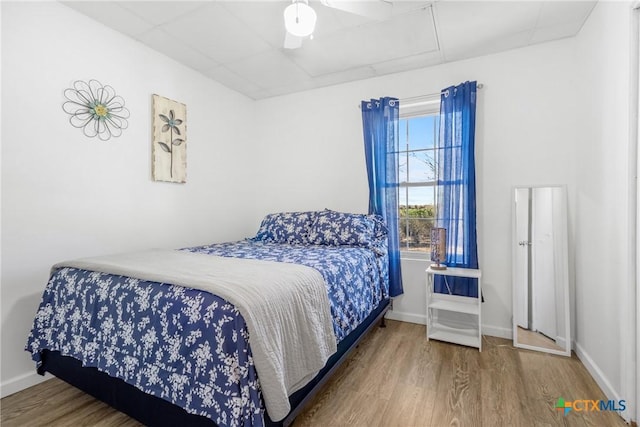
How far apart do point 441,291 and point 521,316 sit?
65 centimetres

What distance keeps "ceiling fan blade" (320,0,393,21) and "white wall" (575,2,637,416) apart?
51.6 inches

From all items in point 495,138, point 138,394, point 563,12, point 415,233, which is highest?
point 563,12

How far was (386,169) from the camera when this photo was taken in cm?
301

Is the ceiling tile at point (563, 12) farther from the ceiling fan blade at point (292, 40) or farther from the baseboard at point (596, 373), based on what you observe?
the baseboard at point (596, 373)

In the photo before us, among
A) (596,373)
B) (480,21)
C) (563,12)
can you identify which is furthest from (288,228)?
(563,12)

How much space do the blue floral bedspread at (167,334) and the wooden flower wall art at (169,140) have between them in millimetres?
1239

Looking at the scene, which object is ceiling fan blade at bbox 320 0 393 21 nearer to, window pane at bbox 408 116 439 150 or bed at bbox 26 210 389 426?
window pane at bbox 408 116 439 150

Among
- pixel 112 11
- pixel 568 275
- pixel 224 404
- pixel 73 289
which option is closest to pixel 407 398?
pixel 224 404

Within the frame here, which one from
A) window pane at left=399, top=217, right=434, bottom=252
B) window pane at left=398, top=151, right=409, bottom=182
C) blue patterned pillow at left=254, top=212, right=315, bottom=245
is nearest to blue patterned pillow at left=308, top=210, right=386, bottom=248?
blue patterned pillow at left=254, top=212, right=315, bottom=245

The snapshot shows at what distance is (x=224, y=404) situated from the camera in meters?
1.12

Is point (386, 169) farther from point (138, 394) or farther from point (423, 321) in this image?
point (138, 394)

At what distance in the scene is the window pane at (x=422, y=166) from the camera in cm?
302

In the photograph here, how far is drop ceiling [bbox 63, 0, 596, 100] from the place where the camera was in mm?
2123

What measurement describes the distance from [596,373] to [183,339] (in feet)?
8.27
